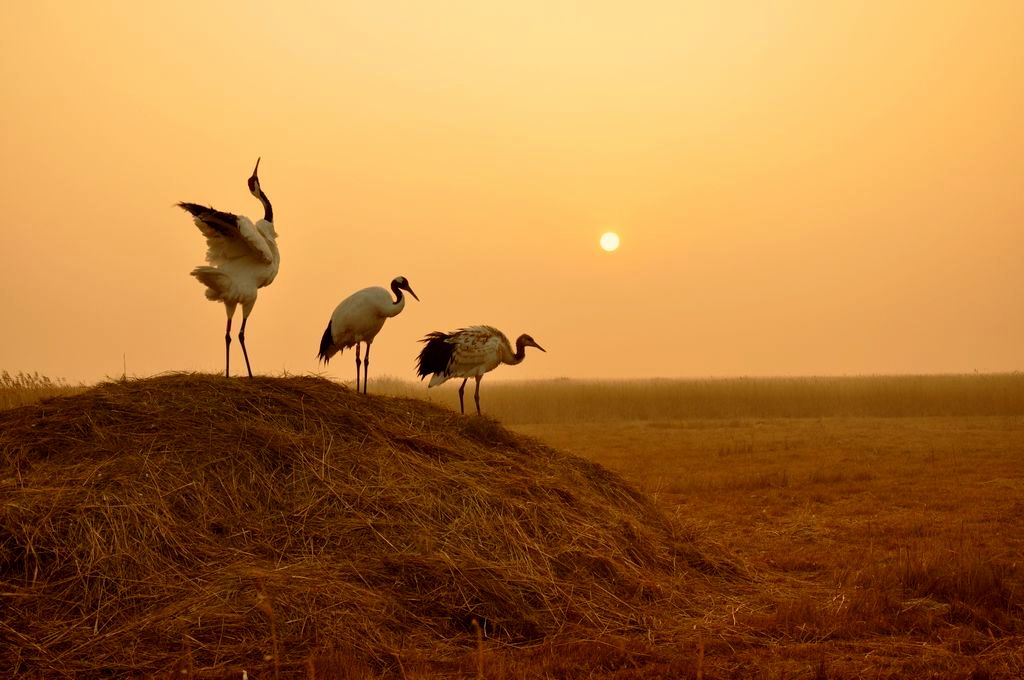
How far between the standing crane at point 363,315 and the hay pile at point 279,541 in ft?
7.95

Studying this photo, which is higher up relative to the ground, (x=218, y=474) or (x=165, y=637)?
(x=218, y=474)

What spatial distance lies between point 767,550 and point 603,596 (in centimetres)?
276

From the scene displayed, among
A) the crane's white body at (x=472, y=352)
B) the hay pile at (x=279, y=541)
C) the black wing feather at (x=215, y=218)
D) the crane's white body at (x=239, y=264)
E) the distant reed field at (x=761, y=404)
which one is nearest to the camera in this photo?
the hay pile at (x=279, y=541)

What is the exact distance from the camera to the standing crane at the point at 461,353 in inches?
463

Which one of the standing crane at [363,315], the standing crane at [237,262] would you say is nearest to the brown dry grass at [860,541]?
the standing crane at [363,315]

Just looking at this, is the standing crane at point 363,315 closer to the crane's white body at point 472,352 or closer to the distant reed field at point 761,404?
the crane's white body at point 472,352

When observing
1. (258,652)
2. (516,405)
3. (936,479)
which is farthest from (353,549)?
(516,405)

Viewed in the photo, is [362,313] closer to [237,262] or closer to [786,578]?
[237,262]

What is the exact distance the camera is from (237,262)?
848 centimetres

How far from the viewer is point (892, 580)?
20.5 ft

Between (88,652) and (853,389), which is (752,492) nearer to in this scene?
(88,652)

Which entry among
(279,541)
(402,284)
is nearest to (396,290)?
(402,284)

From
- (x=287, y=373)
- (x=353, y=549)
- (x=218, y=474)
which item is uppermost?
(x=287, y=373)

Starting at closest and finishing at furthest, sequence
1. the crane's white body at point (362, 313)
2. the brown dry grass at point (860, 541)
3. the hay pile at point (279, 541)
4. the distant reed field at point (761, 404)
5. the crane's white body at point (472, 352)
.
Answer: the hay pile at point (279, 541), the brown dry grass at point (860, 541), the crane's white body at point (362, 313), the crane's white body at point (472, 352), the distant reed field at point (761, 404)
